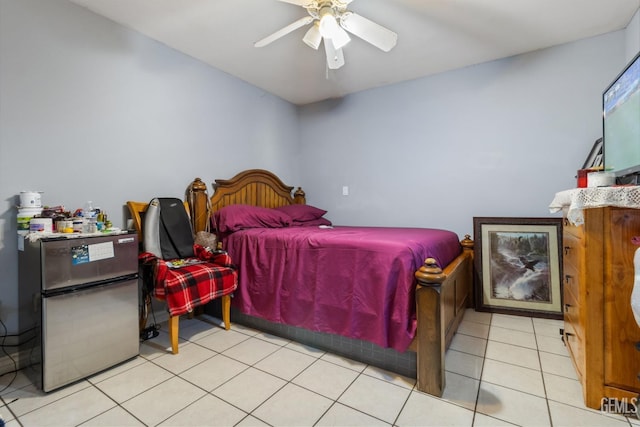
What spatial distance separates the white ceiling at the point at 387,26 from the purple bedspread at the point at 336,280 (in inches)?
65.6

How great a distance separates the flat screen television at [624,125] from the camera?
138 centimetres

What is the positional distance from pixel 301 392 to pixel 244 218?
1583 mm

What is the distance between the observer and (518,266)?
8.89 ft

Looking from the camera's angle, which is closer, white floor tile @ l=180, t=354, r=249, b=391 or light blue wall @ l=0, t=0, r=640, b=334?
white floor tile @ l=180, t=354, r=249, b=391

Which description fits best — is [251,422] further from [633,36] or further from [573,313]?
[633,36]

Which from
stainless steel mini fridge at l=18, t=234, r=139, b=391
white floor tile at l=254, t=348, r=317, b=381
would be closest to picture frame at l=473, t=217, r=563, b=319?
white floor tile at l=254, t=348, r=317, b=381

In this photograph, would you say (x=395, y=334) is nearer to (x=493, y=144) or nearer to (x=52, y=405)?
(x=52, y=405)

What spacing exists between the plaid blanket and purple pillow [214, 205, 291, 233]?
32cm

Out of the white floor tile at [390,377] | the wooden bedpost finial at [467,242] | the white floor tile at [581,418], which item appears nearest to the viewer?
the white floor tile at [581,418]

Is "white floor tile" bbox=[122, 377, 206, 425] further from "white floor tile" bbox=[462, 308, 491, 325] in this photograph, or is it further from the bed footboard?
"white floor tile" bbox=[462, 308, 491, 325]

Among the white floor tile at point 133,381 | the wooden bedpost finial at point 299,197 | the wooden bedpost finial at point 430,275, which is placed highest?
the wooden bedpost finial at point 299,197

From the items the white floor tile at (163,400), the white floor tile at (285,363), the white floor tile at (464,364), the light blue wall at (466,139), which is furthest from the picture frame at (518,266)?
the white floor tile at (163,400)

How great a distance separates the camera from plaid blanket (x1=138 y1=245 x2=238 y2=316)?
194 cm

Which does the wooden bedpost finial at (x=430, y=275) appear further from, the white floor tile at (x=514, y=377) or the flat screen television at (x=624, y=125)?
the flat screen television at (x=624, y=125)
